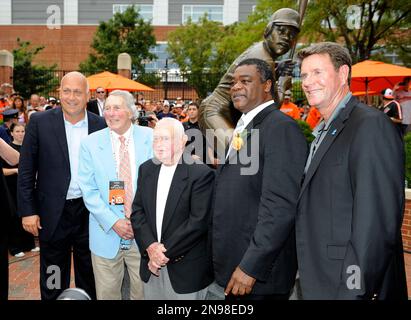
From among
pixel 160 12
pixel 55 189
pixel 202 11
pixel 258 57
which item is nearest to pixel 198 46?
pixel 202 11

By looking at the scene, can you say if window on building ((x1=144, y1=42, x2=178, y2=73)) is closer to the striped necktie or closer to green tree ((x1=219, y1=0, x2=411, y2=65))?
green tree ((x1=219, y1=0, x2=411, y2=65))

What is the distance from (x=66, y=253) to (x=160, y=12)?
164 feet

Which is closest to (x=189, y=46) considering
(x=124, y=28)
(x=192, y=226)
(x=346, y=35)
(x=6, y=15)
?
(x=124, y=28)

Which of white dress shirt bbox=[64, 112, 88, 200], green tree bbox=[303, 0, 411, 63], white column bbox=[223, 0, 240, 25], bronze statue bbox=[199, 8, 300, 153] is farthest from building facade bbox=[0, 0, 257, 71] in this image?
white dress shirt bbox=[64, 112, 88, 200]

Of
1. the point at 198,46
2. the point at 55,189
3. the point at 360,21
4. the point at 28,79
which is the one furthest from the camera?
the point at 198,46

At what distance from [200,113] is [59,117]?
5.51 feet

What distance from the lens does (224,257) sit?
302cm

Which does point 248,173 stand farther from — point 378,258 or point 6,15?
point 6,15

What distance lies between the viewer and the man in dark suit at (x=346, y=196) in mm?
2184

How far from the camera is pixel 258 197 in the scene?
9.59 feet

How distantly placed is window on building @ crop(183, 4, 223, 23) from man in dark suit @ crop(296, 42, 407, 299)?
4743cm

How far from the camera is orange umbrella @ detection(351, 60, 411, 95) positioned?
40.3 feet

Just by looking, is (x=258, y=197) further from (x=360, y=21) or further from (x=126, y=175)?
(x=360, y=21)

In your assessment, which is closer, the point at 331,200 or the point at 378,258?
the point at 378,258
